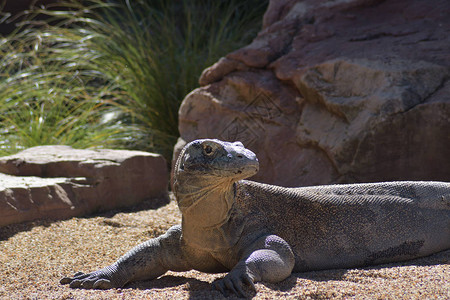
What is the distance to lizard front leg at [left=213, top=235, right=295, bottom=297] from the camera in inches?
116

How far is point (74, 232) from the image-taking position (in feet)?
15.8

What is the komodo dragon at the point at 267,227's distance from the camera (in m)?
3.04

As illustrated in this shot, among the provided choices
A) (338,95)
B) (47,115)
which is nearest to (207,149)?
(338,95)

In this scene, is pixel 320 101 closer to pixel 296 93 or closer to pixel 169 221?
pixel 296 93

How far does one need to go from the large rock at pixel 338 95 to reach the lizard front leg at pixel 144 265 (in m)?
2.20

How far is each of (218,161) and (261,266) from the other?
626 mm

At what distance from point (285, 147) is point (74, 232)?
7.20ft

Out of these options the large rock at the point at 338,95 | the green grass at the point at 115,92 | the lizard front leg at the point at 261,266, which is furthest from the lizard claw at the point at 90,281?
the green grass at the point at 115,92

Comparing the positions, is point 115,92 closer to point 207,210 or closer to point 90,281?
point 90,281

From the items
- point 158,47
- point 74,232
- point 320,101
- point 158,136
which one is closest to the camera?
point 74,232

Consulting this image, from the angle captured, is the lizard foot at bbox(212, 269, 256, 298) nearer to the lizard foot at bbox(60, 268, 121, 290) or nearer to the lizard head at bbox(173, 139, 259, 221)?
the lizard head at bbox(173, 139, 259, 221)

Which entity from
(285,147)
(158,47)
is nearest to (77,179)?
(285,147)

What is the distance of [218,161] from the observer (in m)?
2.93

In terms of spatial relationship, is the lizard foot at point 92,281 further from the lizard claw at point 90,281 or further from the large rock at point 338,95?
the large rock at point 338,95
